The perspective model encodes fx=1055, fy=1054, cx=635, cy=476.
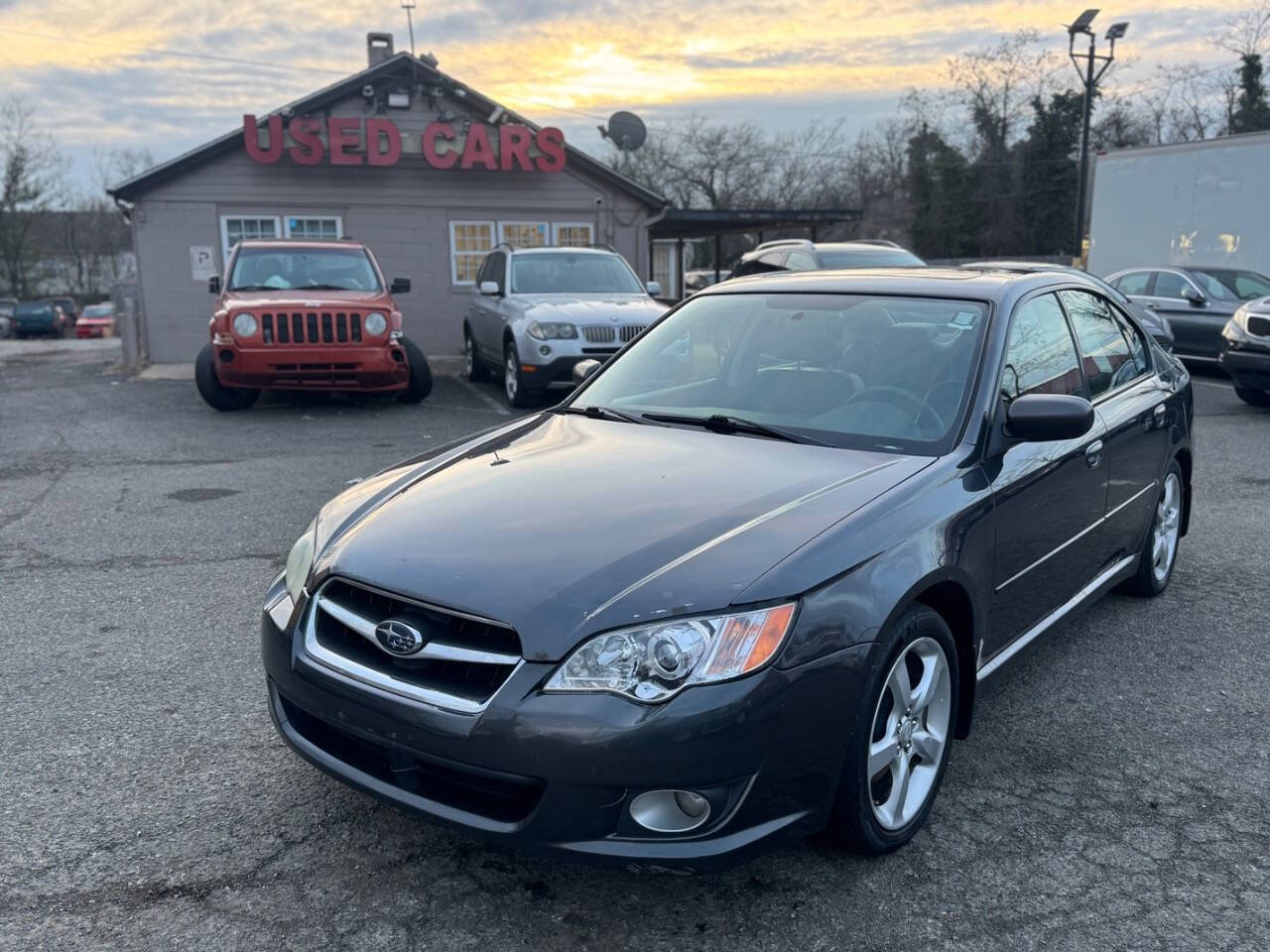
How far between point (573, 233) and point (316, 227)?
443 centimetres

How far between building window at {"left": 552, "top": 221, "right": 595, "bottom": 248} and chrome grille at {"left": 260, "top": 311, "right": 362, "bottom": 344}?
8.23 metres

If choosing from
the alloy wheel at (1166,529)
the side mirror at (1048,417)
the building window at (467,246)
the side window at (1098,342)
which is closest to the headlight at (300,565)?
the side mirror at (1048,417)

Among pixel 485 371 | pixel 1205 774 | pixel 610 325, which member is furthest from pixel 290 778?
pixel 485 371

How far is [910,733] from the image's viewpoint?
117 inches

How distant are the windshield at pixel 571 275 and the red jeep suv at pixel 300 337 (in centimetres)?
158

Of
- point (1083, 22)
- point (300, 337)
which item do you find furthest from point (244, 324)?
point (1083, 22)

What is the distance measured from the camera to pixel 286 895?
2715 millimetres

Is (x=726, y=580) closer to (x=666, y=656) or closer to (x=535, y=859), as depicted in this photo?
(x=666, y=656)

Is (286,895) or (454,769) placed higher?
(454,769)

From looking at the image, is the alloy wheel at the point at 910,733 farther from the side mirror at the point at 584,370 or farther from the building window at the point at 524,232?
the building window at the point at 524,232

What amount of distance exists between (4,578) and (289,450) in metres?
3.85

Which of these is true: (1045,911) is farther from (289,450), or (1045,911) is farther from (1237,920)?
(289,450)

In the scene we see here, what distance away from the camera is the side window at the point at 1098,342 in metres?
4.25

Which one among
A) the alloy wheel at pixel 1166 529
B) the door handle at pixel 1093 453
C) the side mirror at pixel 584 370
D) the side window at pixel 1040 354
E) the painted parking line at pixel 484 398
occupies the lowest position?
the painted parking line at pixel 484 398
